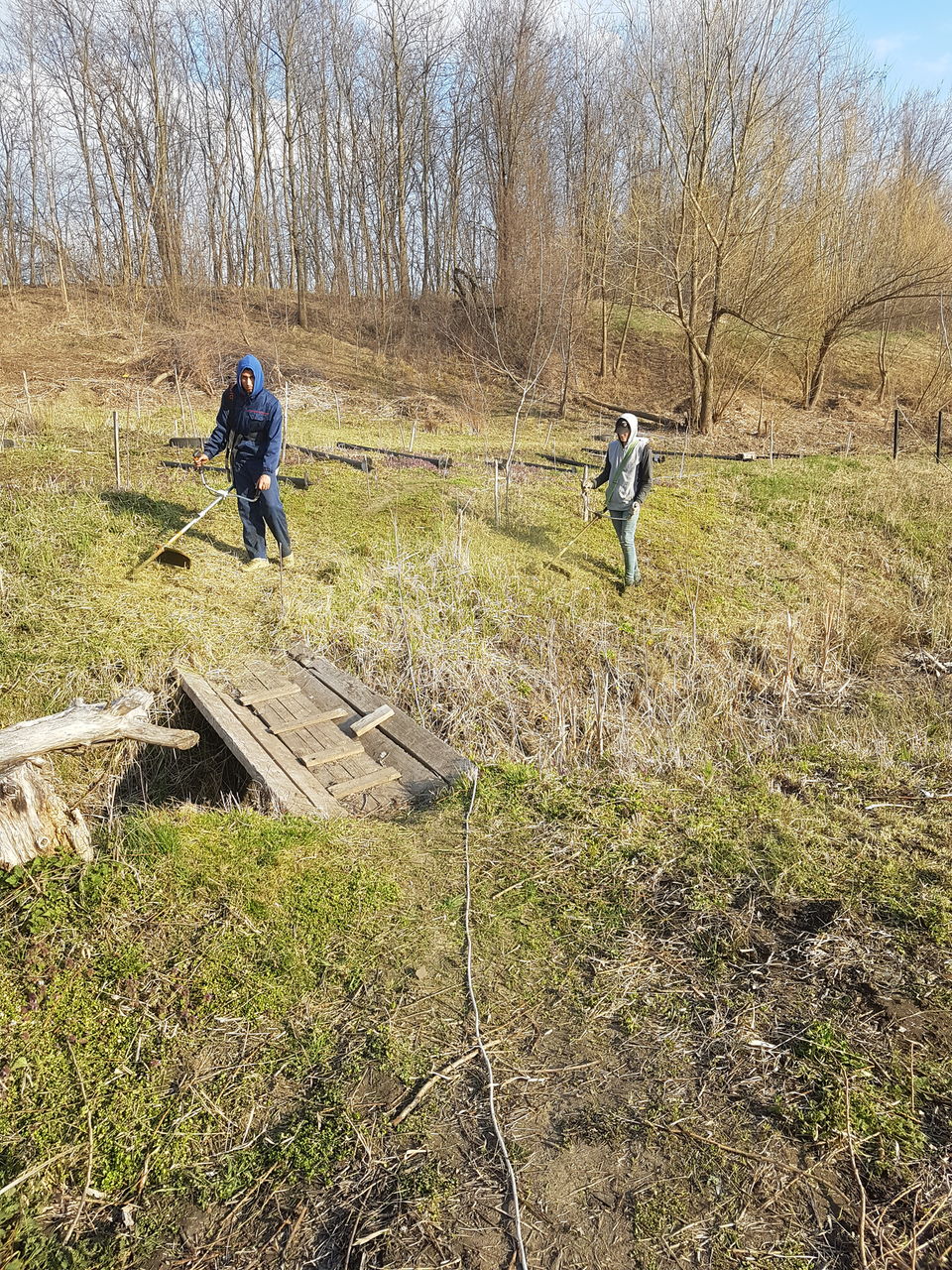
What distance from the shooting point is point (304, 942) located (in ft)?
12.2

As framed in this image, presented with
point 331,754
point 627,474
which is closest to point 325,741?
point 331,754

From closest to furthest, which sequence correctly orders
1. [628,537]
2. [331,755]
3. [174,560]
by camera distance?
[331,755] → [174,560] → [628,537]

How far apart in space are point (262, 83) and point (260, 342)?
12.8 meters

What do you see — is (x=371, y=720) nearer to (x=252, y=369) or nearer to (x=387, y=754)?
(x=387, y=754)

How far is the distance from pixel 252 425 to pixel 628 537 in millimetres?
4032

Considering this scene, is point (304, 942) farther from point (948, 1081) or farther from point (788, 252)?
point (788, 252)

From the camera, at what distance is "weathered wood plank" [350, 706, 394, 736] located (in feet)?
19.7

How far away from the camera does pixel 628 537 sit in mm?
9172

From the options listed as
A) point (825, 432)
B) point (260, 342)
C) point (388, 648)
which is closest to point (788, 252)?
point (825, 432)

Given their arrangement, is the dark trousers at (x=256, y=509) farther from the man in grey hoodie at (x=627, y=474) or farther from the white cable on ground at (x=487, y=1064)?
the white cable on ground at (x=487, y=1064)

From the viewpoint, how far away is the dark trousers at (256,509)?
25.0 ft

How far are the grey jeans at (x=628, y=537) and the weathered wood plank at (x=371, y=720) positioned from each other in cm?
395

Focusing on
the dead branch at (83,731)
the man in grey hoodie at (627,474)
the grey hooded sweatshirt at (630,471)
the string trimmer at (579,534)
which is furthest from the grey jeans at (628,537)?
the dead branch at (83,731)

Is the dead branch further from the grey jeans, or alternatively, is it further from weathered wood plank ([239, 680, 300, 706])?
the grey jeans
